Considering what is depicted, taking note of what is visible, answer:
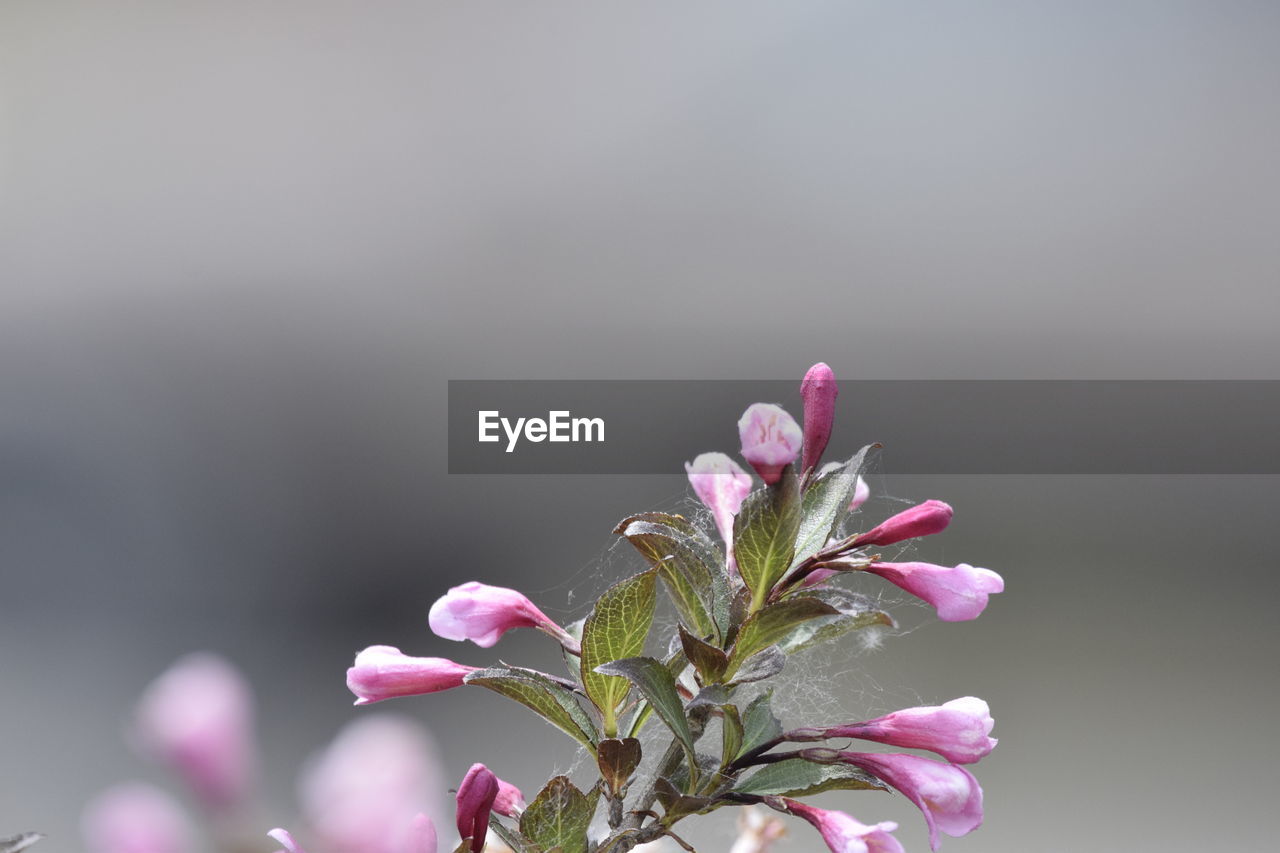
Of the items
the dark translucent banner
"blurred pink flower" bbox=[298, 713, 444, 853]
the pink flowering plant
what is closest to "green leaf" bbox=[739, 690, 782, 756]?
the pink flowering plant

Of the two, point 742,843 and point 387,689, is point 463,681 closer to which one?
point 387,689

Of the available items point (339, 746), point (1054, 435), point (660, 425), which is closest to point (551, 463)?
point (660, 425)

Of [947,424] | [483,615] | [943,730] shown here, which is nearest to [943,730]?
[943,730]

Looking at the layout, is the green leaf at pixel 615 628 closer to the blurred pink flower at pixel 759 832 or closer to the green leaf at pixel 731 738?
the green leaf at pixel 731 738

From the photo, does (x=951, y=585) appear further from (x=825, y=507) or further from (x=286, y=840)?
(x=286, y=840)

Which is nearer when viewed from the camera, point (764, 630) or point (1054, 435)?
point (764, 630)

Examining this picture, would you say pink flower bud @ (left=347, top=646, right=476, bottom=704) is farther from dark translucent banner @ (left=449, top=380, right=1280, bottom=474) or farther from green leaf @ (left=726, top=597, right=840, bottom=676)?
dark translucent banner @ (left=449, top=380, right=1280, bottom=474)
